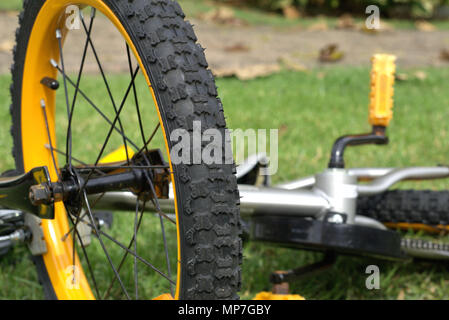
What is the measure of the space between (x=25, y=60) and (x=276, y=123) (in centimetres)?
178

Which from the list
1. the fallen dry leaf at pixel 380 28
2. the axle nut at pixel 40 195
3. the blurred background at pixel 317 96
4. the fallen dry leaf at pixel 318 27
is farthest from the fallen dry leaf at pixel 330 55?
the axle nut at pixel 40 195

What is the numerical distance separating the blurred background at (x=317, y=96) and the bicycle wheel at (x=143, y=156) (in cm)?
24

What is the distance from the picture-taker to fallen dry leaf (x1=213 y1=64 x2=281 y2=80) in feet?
12.8

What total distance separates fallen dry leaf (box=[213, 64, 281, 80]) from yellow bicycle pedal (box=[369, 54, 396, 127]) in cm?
220

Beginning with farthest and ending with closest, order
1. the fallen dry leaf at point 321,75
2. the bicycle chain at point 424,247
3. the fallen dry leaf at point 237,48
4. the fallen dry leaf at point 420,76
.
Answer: the fallen dry leaf at point 237,48 < the fallen dry leaf at point 321,75 < the fallen dry leaf at point 420,76 < the bicycle chain at point 424,247

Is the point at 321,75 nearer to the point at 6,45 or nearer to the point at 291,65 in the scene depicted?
the point at 291,65

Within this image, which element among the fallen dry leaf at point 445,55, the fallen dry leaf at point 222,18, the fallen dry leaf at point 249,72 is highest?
the fallen dry leaf at point 222,18

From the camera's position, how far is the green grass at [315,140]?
171cm

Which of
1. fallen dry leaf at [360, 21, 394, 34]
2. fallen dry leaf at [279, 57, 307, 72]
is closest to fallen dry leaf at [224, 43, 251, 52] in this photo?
fallen dry leaf at [279, 57, 307, 72]

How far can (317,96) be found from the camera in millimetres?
3490

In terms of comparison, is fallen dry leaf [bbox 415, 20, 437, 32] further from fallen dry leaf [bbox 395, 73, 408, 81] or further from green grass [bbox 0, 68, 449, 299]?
fallen dry leaf [bbox 395, 73, 408, 81]

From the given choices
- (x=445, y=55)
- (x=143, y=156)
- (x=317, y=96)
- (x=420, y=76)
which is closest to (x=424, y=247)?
(x=143, y=156)

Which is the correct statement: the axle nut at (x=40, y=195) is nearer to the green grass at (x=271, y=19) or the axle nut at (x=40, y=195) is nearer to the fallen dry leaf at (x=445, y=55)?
the fallen dry leaf at (x=445, y=55)
